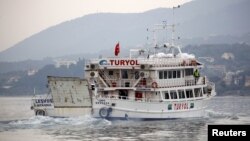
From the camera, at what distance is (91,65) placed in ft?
192

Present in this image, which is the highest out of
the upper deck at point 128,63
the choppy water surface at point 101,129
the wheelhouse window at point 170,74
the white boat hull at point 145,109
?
the upper deck at point 128,63

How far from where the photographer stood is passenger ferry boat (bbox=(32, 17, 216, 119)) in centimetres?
5531

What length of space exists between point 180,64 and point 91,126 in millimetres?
11848

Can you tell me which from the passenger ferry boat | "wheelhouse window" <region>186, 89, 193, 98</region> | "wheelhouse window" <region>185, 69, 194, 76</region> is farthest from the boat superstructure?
"wheelhouse window" <region>185, 69, 194, 76</region>

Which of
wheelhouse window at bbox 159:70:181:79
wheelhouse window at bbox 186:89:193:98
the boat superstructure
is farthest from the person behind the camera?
wheelhouse window at bbox 186:89:193:98

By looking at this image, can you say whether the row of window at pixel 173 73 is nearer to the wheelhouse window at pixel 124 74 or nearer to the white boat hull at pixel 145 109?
the white boat hull at pixel 145 109

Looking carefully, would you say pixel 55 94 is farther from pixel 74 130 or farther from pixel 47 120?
pixel 74 130

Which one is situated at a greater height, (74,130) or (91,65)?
(91,65)

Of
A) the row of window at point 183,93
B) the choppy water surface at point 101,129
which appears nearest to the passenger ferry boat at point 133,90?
the row of window at point 183,93

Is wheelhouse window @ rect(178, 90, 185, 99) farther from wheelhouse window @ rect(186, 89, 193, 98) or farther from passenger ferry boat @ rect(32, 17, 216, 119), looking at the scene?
wheelhouse window @ rect(186, 89, 193, 98)

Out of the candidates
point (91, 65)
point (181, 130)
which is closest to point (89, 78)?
point (91, 65)

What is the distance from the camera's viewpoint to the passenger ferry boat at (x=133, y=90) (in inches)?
2178

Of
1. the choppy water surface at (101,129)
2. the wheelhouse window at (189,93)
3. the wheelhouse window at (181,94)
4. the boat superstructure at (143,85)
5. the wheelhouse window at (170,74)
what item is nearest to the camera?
the choppy water surface at (101,129)

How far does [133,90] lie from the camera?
2295 inches
